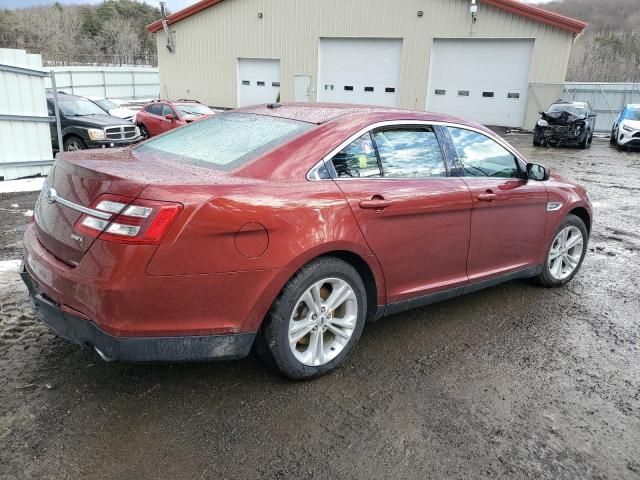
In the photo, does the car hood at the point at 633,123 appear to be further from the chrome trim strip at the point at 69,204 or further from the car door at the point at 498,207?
the chrome trim strip at the point at 69,204

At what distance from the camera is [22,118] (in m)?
8.82

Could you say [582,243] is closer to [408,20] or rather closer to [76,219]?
[76,219]

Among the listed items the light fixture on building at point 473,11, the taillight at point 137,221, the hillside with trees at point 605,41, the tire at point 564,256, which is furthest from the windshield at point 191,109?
the hillside with trees at point 605,41

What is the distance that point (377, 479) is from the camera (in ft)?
7.52

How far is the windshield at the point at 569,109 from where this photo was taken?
58.1 feet

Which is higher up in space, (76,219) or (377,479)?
(76,219)

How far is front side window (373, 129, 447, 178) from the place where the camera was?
3.34 meters

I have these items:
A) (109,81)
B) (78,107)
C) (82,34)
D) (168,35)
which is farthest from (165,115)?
(82,34)

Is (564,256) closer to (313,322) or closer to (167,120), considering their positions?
(313,322)

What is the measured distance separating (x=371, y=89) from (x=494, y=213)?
2166 cm

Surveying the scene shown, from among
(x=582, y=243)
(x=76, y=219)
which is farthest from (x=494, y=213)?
(x=76, y=219)

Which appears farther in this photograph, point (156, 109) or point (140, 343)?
point (156, 109)

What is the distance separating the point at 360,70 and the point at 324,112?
22.1 metres

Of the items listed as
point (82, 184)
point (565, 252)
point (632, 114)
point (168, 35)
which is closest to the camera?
point (82, 184)
